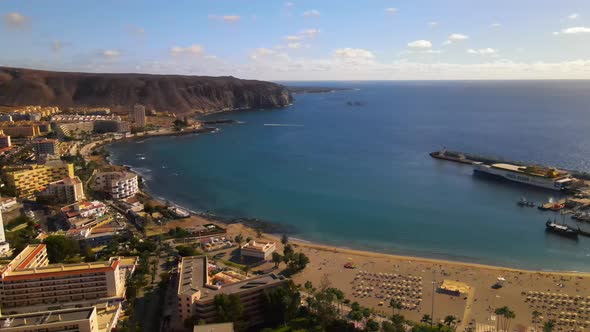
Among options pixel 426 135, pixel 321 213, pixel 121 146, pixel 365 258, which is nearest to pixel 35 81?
pixel 121 146

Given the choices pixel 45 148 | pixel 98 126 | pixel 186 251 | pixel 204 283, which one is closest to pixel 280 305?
pixel 204 283

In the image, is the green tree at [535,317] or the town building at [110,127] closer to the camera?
the green tree at [535,317]

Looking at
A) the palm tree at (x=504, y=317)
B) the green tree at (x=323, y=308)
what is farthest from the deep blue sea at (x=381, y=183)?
the green tree at (x=323, y=308)

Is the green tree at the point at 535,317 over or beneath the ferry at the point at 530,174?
beneath

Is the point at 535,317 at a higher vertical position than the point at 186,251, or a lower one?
lower

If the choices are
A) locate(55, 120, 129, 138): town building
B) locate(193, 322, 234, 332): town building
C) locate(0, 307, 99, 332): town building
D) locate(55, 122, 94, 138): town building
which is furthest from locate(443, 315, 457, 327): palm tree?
locate(55, 120, 129, 138): town building

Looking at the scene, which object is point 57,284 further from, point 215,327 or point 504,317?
point 504,317

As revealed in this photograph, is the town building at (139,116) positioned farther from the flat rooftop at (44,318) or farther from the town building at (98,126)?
the flat rooftop at (44,318)
